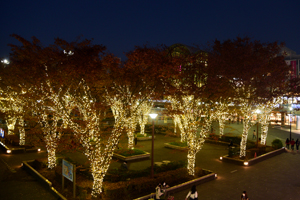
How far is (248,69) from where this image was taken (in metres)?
15.6

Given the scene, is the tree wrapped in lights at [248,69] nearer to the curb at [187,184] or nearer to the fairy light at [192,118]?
the fairy light at [192,118]

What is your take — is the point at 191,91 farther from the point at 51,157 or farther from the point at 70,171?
the point at 51,157

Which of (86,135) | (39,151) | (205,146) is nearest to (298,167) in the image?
(205,146)

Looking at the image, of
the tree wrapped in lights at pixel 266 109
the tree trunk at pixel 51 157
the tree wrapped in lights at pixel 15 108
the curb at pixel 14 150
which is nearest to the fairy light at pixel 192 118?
the tree trunk at pixel 51 157

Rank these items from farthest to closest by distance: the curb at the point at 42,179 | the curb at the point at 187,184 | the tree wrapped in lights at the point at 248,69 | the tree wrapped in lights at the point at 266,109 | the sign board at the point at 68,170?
the tree wrapped in lights at the point at 266,109 < the tree wrapped in lights at the point at 248,69 < the curb at the point at 42,179 < the curb at the point at 187,184 < the sign board at the point at 68,170

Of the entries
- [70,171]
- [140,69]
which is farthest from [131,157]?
[70,171]

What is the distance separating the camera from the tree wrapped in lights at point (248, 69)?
1540 cm

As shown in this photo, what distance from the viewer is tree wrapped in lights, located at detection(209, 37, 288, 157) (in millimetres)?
15397

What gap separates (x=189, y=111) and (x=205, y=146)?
40.3 feet

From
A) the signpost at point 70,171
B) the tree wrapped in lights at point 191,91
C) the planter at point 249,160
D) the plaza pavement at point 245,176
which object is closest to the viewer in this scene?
the signpost at point 70,171

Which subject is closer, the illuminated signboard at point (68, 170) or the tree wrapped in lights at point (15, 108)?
the illuminated signboard at point (68, 170)

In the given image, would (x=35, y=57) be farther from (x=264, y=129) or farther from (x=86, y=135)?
(x=264, y=129)

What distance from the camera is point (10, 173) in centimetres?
1438

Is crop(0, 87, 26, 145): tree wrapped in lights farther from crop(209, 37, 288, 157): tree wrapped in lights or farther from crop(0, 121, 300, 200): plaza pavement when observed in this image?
crop(209, 37, 288, 157): tree wrapped in lights
